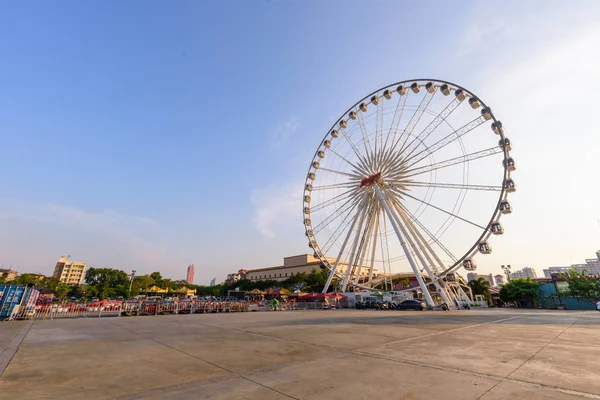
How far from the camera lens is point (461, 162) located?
2969cm

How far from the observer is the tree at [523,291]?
1964 inches

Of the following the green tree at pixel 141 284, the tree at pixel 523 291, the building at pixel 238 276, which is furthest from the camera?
the building at pixel 238 276

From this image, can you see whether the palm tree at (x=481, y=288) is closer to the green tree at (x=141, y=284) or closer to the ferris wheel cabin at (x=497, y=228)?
the ferris wheel cabin at (x=497, y=228)

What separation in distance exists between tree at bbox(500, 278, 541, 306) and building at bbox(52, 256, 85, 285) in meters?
189

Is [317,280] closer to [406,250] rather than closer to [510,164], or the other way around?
[406,250]

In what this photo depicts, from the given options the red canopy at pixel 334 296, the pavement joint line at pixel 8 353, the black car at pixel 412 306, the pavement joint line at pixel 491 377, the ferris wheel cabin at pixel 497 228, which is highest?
the ferris wheel cabin at pixel 497 228

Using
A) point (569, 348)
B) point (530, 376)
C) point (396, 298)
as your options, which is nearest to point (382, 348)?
point (530, 376)

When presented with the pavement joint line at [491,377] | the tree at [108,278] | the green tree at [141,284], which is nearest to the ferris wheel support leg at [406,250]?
the pavement joint line at [491,377]

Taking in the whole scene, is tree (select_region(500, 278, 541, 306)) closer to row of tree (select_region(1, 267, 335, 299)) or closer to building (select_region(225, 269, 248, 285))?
row of tree (select_region(1, 267, 335, 299))

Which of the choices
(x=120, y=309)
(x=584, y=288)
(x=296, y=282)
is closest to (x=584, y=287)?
(x=584, y=288)

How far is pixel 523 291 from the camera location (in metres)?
50.0

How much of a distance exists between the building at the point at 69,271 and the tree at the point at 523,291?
18863cm

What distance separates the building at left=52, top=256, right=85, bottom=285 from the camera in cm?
14850

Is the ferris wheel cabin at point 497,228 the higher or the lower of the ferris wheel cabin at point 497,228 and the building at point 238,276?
the lower
